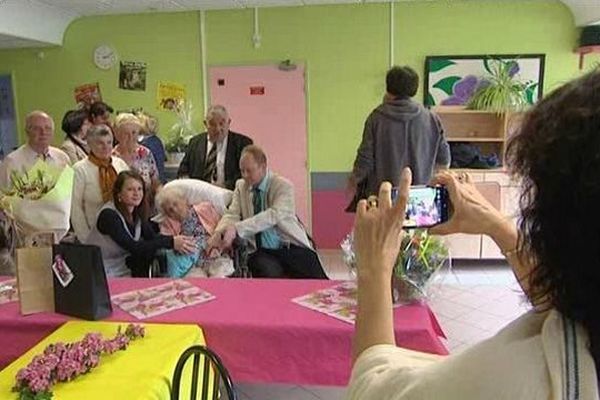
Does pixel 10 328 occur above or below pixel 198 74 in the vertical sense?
below

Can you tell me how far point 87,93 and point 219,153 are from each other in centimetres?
253

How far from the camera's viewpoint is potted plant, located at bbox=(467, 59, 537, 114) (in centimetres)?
507

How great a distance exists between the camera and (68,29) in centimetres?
580

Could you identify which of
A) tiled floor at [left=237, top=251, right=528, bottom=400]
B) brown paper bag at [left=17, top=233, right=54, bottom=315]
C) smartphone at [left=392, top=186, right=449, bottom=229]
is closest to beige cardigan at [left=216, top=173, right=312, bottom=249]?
tiled floor at [left=237, top=251, right=528, bottom=400]

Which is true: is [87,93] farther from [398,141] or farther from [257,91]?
[398,141]

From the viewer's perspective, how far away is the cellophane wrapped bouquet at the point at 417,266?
1.99 m

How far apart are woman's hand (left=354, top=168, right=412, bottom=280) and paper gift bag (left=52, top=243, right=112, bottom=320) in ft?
4.59

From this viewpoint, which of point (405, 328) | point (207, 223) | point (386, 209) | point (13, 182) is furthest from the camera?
point (207, 223)

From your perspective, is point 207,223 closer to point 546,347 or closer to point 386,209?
point 386,209

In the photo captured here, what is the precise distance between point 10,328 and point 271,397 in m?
1.27

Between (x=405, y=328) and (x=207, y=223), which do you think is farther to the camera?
(x=207, y=223)

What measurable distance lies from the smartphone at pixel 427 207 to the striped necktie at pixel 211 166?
111 inches

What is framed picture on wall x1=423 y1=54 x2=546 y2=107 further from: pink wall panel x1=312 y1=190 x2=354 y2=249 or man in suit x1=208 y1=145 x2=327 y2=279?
man in suit x1=208 y1=145 x2=327 y2=279

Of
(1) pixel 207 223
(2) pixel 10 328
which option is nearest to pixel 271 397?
(1) pixel 207 223
